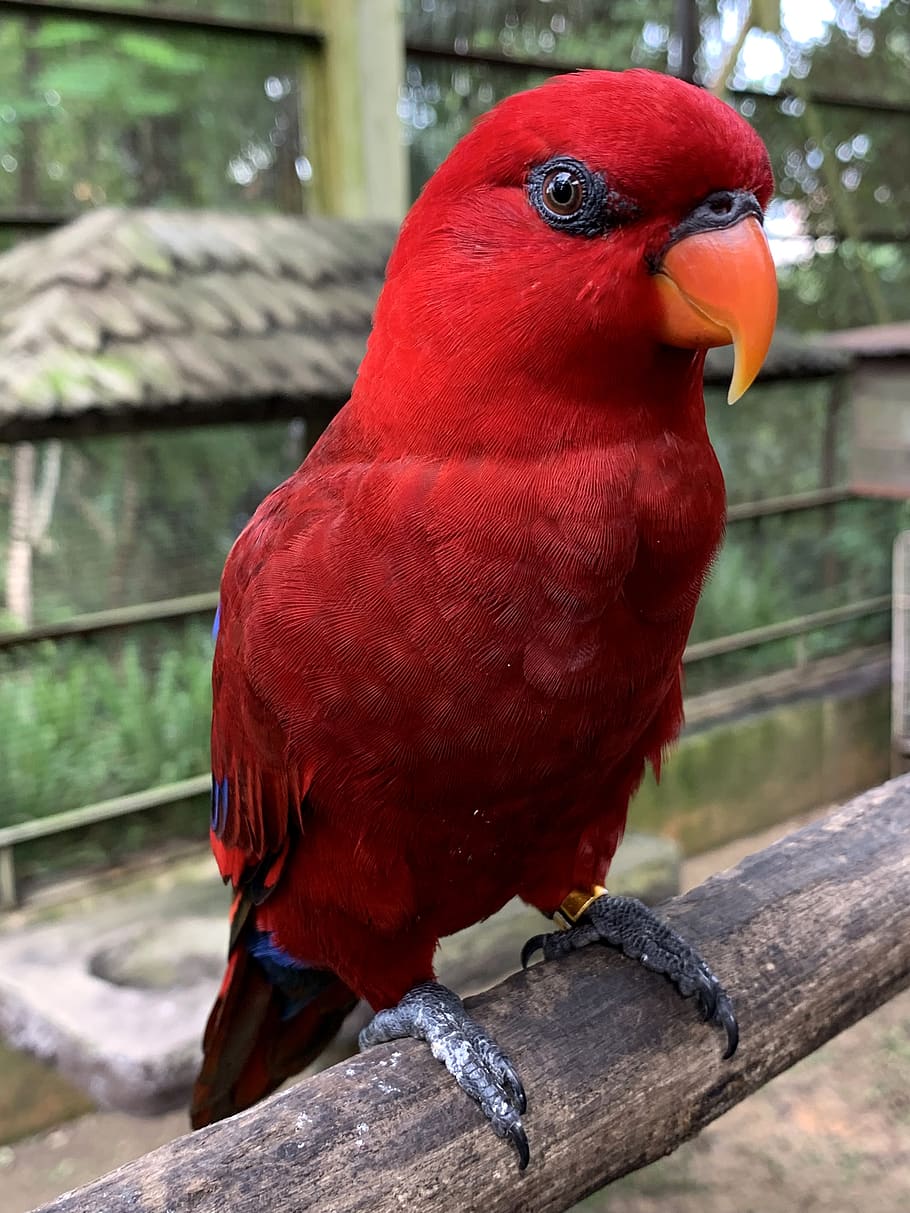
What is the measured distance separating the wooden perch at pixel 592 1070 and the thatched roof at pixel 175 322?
127 cm

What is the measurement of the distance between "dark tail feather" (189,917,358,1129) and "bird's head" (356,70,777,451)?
2.96 ft

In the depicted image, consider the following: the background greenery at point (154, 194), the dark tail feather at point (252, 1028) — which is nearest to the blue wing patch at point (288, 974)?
the dark tail feather at point (252, 1028)

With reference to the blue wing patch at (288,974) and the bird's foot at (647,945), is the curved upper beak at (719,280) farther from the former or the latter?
the blue wing patch at (288,974)

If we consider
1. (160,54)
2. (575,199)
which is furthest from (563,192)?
(160,54)

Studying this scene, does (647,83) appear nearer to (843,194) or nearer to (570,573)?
(570,573)

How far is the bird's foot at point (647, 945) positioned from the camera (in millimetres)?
1180

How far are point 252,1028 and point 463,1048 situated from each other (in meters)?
0.55

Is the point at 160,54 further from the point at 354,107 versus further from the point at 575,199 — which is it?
the point at 575,199

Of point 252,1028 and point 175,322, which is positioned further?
point 175,322

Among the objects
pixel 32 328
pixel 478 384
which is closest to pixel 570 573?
pixel 478 384

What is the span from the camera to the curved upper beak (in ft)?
2.89

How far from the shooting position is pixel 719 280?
34.6 inches

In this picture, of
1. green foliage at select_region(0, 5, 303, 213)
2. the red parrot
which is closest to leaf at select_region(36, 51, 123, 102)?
green foliage at select_region(0, 5, 303, 213)

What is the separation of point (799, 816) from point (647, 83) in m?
3.75
